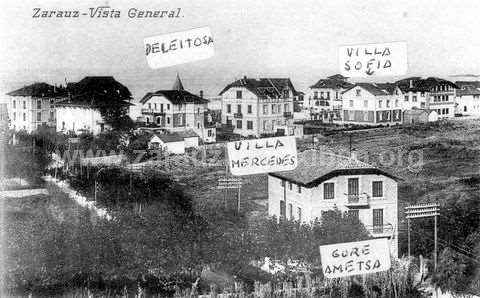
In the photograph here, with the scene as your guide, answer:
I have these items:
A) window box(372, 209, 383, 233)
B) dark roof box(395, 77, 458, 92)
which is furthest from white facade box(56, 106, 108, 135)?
dark roof box(395, 77, 458, 92)

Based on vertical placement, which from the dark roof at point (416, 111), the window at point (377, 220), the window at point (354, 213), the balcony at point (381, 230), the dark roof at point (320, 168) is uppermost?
the dark roof at point (416, 111)

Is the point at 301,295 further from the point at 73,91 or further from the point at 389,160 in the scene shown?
the point at 73,91

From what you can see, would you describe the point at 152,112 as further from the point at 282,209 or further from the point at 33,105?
the point at 282,209

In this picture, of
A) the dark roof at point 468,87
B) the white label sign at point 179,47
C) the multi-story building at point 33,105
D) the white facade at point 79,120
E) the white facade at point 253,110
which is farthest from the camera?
the dark roof at point 468,87

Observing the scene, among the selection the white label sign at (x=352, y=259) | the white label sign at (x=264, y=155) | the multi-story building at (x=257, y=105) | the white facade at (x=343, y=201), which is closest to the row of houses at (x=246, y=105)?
the multi-story building at (x=257, y=105)

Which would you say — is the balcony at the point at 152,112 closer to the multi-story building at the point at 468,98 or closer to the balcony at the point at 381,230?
the balcony at the point at 381,230
